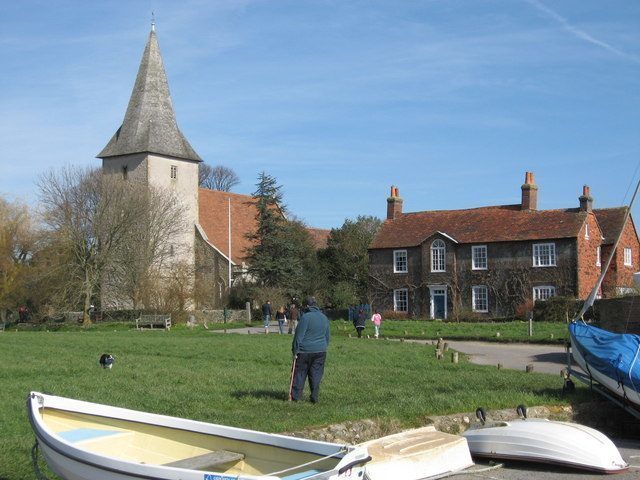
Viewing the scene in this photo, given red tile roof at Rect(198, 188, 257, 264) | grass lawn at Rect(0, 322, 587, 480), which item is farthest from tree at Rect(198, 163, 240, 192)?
grass lawn at Rect(0, 322, 587, 480)

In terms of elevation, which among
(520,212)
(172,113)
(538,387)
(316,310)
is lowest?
(538,387)

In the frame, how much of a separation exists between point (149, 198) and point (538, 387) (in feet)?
162

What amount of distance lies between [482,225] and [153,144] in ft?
95.7

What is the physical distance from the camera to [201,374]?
19547 mm

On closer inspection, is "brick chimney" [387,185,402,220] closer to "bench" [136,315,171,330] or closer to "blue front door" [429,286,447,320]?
"blue front door" [429,286,447,320]

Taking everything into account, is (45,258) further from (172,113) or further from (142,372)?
(142,372)

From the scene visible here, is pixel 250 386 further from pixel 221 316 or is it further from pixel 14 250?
pixel 14 250

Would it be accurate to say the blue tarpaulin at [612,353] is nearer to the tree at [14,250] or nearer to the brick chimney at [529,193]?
the brick chimney at [529,193]

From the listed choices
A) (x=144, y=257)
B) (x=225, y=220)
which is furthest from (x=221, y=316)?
(x=225, y=220)

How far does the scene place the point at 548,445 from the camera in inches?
478

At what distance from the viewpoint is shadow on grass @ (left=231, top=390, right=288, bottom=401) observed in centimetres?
1567

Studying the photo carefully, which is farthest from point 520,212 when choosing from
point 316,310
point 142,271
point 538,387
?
point 316,310

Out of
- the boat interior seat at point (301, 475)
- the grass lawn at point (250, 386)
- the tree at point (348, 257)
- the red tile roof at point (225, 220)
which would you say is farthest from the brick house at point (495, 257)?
the boat interior seat at point (301, 475)

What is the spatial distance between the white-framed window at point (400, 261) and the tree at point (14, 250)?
89.4 feet
